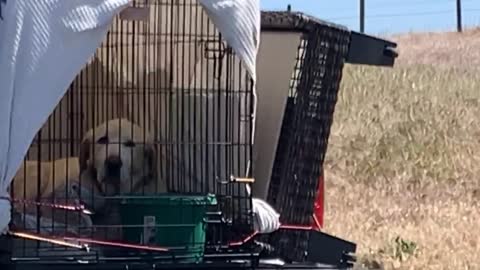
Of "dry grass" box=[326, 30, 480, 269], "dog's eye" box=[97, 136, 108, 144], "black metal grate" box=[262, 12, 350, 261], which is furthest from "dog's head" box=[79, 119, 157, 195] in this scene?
"dry grass" box=[326, 30, 480, 269]

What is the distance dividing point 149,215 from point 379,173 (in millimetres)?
8740

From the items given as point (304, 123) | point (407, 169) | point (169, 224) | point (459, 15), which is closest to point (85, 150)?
point (169, 224)

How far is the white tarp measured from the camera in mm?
4879

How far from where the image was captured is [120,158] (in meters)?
5.98

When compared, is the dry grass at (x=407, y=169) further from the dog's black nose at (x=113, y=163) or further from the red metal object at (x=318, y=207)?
the dog's black nose at (x=113, y=163)

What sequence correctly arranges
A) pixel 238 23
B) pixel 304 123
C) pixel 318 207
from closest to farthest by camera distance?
pixel 238 23 < pixel 304 123 < pixel 318 207

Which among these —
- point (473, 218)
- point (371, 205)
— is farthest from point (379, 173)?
point (473, 218)

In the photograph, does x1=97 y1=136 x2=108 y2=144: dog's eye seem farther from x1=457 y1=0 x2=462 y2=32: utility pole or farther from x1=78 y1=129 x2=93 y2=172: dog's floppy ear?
x1=457 y1=0 x2=462 y2=32: utility pole

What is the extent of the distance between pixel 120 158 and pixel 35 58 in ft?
3.74

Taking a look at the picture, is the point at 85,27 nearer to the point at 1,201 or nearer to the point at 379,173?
the point at 1,201

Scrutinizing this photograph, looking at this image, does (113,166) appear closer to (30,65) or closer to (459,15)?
(30,65)

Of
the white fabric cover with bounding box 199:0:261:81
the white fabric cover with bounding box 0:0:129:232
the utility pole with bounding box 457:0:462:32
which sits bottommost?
the white fabric cover with bounding box 0:0:129:232

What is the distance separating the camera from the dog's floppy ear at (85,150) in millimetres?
5970

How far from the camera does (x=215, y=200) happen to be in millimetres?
5641
